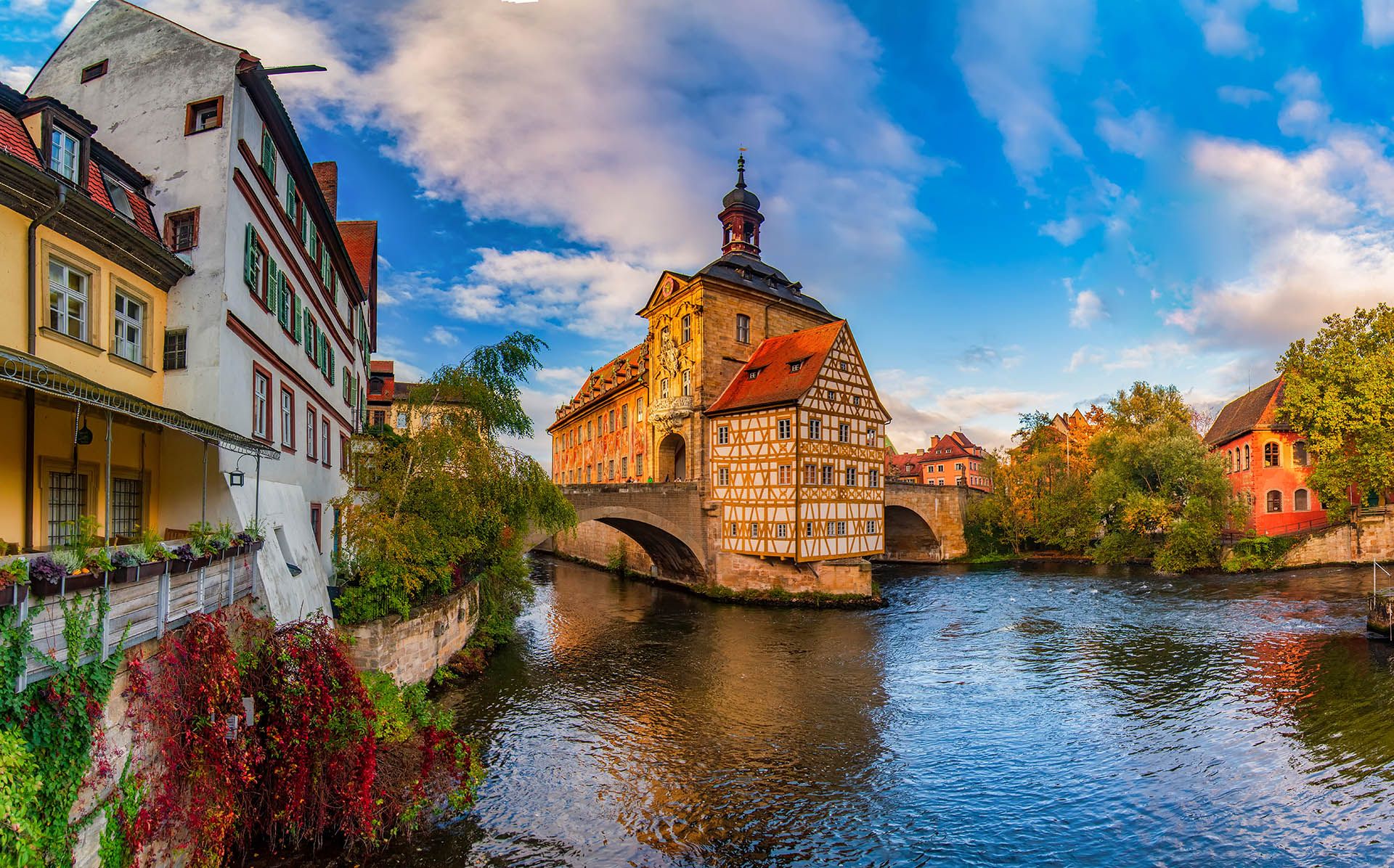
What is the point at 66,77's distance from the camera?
11570mm

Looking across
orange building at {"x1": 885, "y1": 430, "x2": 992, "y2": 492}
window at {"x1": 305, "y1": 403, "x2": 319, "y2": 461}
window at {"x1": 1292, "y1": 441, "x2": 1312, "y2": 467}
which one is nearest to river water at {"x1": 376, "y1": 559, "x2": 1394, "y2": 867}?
window at {"x1": 305, "y1": 403, "x2": 319, "y2": 461}

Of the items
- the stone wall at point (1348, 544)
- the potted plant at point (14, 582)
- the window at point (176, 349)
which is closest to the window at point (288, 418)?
the window at point (176, 349)

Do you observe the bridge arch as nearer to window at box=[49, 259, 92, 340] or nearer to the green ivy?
window at box=[49, 259, 92, 340]

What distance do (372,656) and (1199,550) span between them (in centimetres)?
3718

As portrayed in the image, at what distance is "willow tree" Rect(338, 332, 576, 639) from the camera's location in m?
13.9

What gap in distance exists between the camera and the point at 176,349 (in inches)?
402

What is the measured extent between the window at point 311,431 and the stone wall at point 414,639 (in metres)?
4.45

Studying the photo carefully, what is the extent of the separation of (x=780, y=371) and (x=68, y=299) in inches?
931

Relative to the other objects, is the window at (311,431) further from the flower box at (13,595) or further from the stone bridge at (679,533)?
the flower box at (13,595)

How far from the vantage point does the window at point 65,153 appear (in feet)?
28.0

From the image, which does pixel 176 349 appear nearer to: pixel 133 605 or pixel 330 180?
pixel 133 605

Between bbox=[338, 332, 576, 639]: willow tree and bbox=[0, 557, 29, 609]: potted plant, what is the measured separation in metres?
8.31

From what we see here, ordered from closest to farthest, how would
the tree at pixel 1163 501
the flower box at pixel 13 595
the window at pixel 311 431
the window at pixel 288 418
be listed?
the flower box at pixel 13 595
the window at pixel 288 418
the window at pixel 311 431
the tree at pixel 1163 501

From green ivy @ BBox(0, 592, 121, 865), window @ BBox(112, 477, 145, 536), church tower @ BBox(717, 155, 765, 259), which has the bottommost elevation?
green ivy @ BBox(0, 592, 121, 865)
